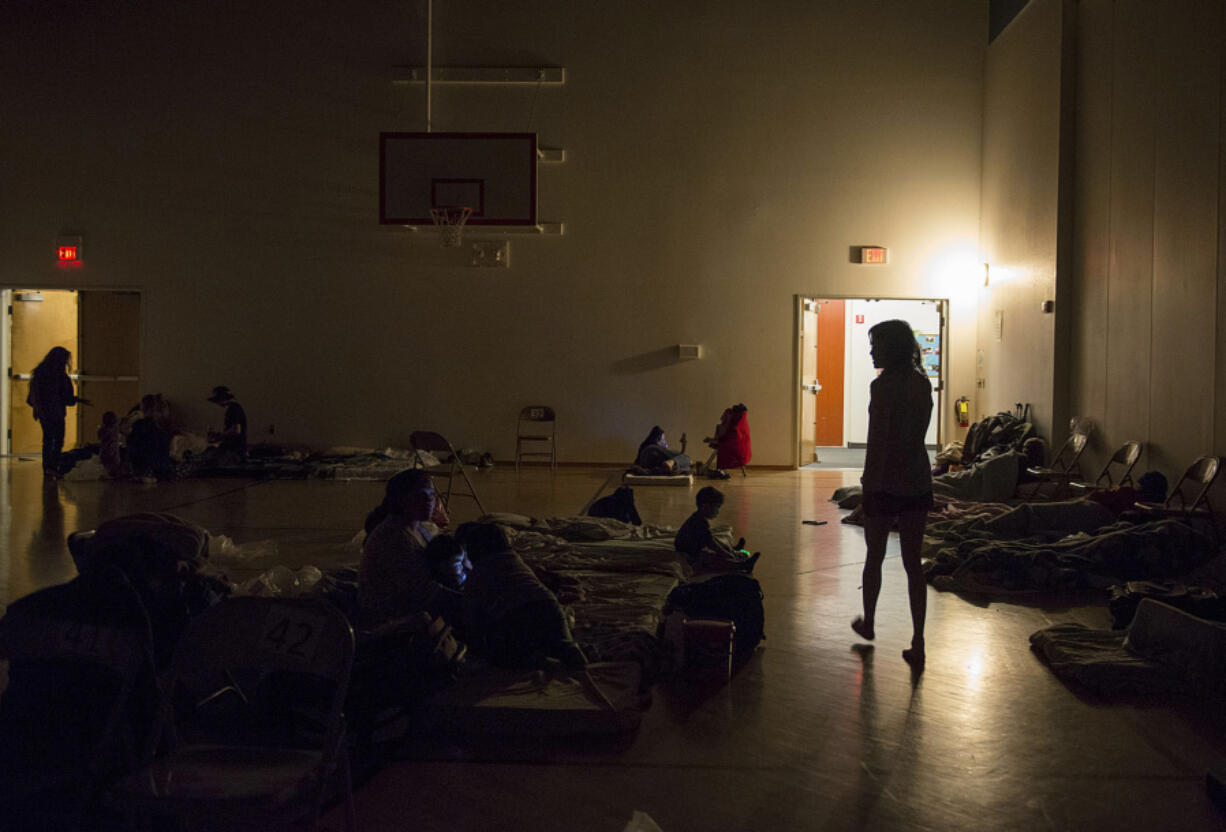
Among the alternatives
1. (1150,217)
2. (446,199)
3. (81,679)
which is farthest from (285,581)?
(1150,217)

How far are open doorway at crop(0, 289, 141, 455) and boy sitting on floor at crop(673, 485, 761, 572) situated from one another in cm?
966

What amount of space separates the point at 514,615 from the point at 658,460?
24.5ft

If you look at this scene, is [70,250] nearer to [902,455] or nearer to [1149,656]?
[902,455]

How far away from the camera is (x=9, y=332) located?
12.9m

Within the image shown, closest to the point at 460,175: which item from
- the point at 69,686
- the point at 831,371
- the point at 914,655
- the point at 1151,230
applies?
the point at 1151,230

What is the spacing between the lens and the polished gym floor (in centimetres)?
279

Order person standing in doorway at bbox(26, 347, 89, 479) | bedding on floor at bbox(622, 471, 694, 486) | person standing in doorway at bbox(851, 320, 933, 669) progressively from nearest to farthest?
person standing in doorway at bbox(851, 320, 933, 669) < bedding on floor at bbox(622, 471, 694, 486) < person standing in doorway at bbox(26, 347, 89, 479)

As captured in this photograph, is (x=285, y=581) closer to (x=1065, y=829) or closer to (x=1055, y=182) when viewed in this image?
(x=1065, y=829)

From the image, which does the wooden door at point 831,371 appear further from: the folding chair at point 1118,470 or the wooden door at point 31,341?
the wooden door at point 31,341

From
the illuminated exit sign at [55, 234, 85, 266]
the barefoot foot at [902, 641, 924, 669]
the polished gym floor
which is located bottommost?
the polished gym floor

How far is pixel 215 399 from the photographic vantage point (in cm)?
1177

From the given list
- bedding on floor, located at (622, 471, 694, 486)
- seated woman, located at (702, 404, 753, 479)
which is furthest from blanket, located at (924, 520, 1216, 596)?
seated woman, located at (702, 404, 753, 479)

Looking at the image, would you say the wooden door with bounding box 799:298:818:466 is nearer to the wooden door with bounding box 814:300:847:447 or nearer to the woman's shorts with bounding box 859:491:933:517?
the wooden door with bounding box 814:300:847:447

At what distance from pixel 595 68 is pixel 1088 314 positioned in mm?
6511
